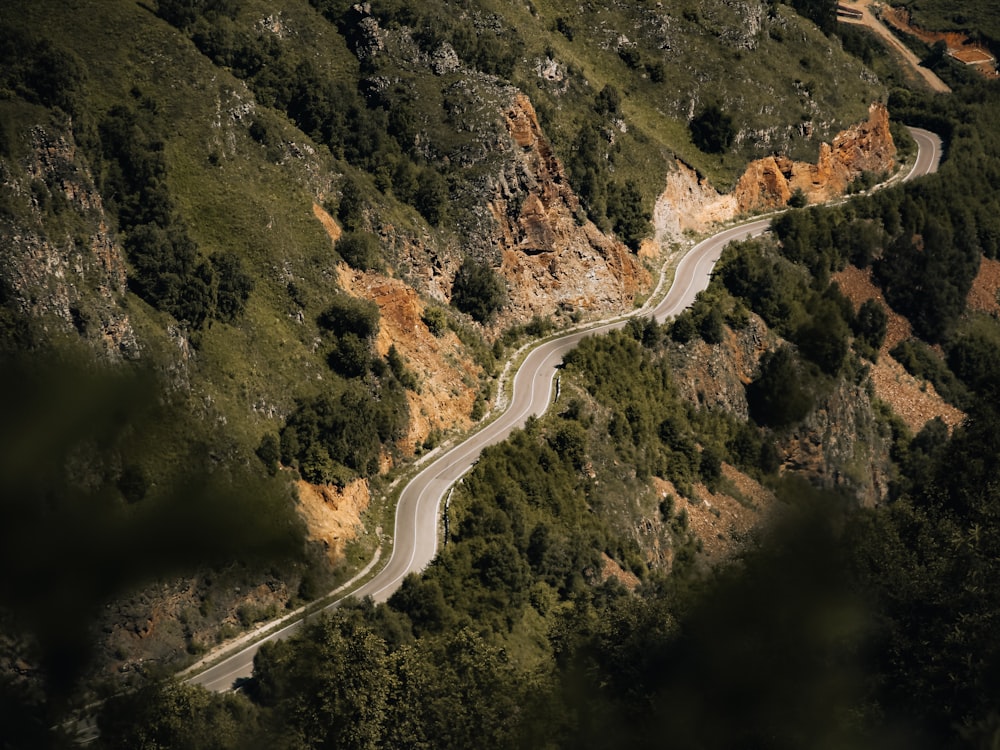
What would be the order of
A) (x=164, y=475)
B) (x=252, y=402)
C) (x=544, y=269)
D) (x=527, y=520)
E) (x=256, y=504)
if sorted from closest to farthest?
(x=164, y=475)
(x=256, y=504)
(x=252, y=402)
(x=527, y=520)
(x=544, y=269)

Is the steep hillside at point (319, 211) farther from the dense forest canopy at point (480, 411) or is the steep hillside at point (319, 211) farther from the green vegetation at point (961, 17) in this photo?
the green vegetation at point (961, 17)

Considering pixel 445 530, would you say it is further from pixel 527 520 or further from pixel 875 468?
pixel 875 468

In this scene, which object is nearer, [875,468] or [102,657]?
[102,657]

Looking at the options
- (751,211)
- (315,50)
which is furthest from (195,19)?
(751,211)

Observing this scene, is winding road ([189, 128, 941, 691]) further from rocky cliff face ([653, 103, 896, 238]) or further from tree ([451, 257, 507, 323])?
tree ([451, 257, 507, 323])

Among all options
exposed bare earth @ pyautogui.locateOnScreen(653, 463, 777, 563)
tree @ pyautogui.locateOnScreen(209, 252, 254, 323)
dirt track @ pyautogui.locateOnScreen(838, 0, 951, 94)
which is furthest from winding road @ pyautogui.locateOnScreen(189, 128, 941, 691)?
dirt track @ pyautogui.locateOnScreen(838, 0, 951, 94)
